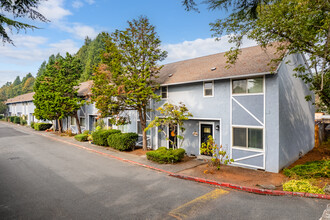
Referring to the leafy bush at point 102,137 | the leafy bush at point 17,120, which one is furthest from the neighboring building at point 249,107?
the leafy bush at point 17,120

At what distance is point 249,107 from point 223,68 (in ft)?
11.6

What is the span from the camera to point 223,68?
13523 mm

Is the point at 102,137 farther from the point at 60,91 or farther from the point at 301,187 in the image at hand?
the point at 301,187

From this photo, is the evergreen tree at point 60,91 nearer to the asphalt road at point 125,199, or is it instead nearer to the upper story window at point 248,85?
the asphalt road at point 125,199

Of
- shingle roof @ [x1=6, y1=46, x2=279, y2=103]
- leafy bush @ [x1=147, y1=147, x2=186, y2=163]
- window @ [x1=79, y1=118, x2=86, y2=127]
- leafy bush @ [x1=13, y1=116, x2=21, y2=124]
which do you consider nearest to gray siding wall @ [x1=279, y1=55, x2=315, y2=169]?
shingle roof @ [x1=6, y1=46, x2=279, y2=103]

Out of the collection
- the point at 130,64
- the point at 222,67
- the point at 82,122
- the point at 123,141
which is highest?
the point at 130,64

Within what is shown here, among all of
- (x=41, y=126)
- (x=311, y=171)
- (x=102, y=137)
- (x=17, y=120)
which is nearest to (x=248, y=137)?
(x=311, y=171)

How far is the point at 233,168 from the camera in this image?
11.4 m

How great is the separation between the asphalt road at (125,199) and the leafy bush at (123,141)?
423 cm

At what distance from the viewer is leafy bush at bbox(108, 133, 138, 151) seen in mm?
15688

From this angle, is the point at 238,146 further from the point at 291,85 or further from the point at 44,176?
the point at 44,176

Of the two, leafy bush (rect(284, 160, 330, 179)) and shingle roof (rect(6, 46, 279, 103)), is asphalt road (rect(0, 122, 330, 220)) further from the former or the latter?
shingle roof (rect(6, 46, 279, 103))

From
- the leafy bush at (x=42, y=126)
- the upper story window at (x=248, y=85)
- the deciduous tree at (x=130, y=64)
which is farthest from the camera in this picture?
the leafy bush at (x=42, y=126)

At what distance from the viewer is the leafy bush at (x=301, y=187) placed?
305 inches
